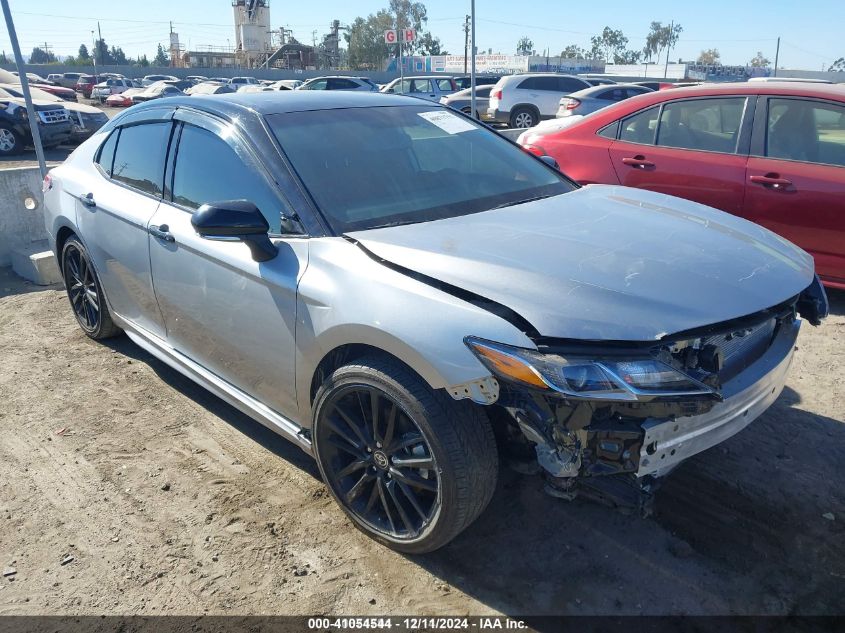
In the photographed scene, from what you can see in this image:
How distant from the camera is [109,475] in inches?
126

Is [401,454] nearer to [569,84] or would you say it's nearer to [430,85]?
[569,84]

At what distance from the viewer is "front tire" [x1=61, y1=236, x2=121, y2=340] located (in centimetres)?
427

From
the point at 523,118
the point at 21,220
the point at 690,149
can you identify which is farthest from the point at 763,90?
the point at 523,118

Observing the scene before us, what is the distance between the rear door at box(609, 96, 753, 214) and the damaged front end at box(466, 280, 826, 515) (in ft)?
9.86

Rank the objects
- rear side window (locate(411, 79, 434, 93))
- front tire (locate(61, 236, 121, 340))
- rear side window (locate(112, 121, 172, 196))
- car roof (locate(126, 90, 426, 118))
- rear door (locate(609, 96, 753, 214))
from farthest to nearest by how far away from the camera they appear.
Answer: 1. rear side window (locate(411, 79, 434, 93))
2. rear door (locate(609, 96, 753, 214))
3. front tire (locate(61, 236, 121, 340))
4. rear side window (locate(112, 121, 172, 196))
5. car roof (locate(126, 90, 426, 118))

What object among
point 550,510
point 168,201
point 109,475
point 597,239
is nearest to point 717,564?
point 550,510

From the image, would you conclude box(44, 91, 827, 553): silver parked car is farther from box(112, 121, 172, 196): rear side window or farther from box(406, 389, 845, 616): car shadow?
box(406, 389, 845, 616): car shadow

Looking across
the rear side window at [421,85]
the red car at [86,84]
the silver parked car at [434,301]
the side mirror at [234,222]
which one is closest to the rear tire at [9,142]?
the silver parked car at [434,301]

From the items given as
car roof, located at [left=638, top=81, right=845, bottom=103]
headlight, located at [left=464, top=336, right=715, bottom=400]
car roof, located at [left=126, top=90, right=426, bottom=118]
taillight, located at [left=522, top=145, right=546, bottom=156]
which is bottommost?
headlight, located at [left=464, top=336, right=715, bottom=400]

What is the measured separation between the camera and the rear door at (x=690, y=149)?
491 centimetres

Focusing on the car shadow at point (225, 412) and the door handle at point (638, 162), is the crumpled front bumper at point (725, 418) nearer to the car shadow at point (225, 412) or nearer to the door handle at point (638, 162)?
the car shadow at point (225, 412)

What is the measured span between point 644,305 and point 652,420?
14.3 inches

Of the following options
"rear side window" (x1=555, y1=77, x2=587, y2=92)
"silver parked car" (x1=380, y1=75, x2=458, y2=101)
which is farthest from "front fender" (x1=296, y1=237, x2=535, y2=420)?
"silver parked car" (x1=380, y1=75, x2=458, y2=101)

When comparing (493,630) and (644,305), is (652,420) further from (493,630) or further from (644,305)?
(493,630)
